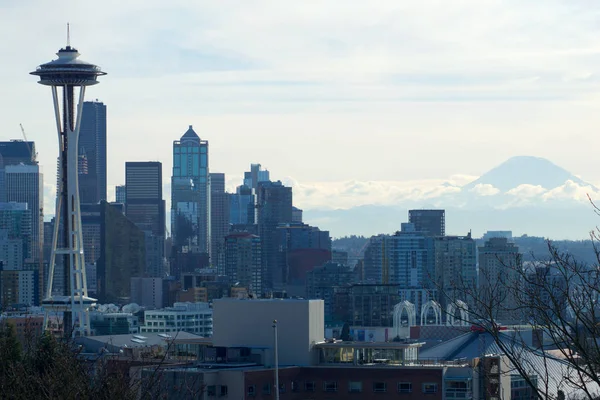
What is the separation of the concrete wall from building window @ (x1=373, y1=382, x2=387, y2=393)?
3.38 metres

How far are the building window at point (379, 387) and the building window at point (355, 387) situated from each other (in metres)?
0.59

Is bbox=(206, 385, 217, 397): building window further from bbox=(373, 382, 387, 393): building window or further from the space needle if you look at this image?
the space needle

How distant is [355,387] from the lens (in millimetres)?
58719

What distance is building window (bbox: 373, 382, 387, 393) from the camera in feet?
192

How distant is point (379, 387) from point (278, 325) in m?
5.00

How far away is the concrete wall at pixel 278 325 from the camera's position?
60.0 m

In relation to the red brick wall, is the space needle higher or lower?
higher

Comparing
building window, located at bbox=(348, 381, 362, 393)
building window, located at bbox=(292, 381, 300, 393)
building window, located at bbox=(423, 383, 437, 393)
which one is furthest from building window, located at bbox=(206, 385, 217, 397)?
building window, located at bbox=(423, 383, 437, 393)

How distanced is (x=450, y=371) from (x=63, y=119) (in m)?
91.0

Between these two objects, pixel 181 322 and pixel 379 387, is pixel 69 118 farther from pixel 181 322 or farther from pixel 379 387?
pixel 379 387

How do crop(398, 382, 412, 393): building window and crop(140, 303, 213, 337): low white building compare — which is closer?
crop(398, 382, 412, 393): building window

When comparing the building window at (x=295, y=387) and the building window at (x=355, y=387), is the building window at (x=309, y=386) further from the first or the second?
the building window at (x=355, y=387)

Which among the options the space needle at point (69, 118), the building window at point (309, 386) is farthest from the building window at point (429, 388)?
the space needle at point (69, 118)

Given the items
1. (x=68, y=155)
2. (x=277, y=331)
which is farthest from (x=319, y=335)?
(x=68, y=155)
